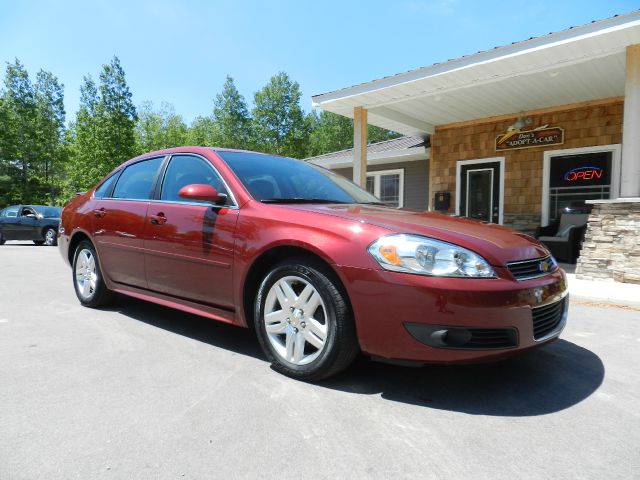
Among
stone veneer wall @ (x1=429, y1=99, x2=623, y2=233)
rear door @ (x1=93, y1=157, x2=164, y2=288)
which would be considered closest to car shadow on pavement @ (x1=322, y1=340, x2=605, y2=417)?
Answer: rear door @ (x1=93, y1=157, x2=164, y2=288)

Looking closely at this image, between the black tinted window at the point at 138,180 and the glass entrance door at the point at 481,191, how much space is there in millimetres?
9275

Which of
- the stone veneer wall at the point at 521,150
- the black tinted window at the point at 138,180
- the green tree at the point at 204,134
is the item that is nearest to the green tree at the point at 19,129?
the green tree at the point at 204,134

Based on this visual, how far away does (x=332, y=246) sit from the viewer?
2.35m

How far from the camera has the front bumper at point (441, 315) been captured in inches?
A: 82.7

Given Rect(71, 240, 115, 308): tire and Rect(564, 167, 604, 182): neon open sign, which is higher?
Rect(564, 167, 604, 182): neon open sign

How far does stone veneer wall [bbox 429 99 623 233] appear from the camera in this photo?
9.26 meters

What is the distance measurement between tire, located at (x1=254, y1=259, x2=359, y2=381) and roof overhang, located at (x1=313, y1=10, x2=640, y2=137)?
5871 mm

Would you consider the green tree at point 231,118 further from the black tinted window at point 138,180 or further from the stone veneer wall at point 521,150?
the black tinted window at point 138,180

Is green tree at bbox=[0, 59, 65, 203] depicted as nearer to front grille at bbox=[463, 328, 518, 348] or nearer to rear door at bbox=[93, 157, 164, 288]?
rear door at bbox=[93, 157, 164, 288]

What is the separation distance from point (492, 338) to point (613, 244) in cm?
500

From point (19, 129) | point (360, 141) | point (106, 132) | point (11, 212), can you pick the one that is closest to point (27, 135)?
point (19, 129)

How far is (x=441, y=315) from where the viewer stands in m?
2.11

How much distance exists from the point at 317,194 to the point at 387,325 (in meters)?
1.42

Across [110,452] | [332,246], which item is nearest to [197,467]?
[110,452]
